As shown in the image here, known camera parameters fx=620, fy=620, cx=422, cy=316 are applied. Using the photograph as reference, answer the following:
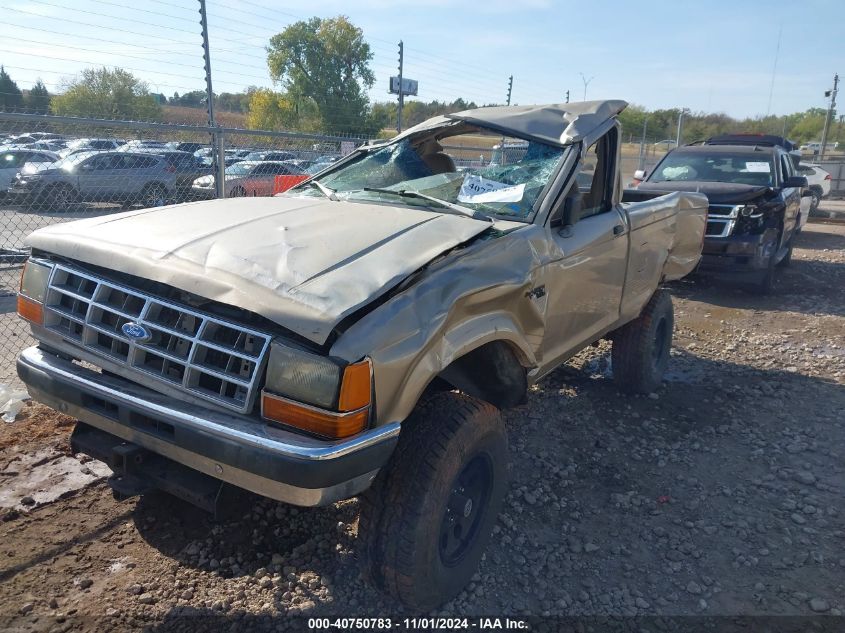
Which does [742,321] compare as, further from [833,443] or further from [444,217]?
[444,217]

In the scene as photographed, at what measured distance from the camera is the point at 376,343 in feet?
6.57

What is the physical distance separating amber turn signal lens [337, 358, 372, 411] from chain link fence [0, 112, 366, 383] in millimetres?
4014

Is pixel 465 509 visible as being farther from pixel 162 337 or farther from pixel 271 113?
pixel 271 113

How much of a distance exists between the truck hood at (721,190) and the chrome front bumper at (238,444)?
6.99 metres

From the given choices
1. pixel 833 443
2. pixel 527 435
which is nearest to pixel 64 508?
pixel 527 435

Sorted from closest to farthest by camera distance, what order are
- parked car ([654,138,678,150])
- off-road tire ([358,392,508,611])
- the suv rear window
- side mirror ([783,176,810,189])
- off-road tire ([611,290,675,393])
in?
off-road tire ([358,392,508,611]) → off-road tire ([611,290,675,393]) → side mirror ([783,176,810,189]) → the suv rear window → parked car ([654,138,678,150])

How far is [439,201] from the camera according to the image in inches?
125

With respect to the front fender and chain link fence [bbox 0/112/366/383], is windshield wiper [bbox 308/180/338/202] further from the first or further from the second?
chain link fence [bbox 0/112/366/383]

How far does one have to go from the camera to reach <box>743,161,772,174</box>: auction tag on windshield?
856cm

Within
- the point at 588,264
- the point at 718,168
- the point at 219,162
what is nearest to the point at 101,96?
the point at 219,162

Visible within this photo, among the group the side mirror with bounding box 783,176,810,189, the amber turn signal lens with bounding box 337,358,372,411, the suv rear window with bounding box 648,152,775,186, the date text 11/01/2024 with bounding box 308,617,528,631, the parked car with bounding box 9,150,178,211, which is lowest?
the date text 11/01/2024 with bounding box 308,617,528,631

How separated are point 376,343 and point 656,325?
3341 millimetres

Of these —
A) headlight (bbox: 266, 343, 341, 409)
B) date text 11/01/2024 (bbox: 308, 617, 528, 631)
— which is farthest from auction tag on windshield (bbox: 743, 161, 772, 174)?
headlight (bbox: 266, 343, 341, 409)

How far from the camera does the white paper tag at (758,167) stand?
856 centimetres
